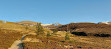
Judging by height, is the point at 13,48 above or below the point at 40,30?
below

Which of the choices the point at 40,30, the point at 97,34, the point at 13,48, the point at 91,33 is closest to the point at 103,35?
the point at 97,34

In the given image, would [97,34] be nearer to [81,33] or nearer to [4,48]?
[81,33]

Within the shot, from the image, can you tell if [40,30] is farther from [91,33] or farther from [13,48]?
[91,33]

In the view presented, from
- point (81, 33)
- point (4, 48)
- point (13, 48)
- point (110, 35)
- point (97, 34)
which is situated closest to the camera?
point (4, 48)

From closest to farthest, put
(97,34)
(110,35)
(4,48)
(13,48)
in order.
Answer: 1. (4,48)
2. (13,48)
3. (110,35)
4. (97,34)

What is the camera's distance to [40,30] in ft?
189

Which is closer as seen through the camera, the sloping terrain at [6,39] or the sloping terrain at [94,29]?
the sloping terrain at [6,39]

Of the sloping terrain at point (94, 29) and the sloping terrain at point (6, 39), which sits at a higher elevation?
the sloping terrain at point (94, 29)

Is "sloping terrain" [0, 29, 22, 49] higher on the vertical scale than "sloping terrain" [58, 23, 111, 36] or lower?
lower

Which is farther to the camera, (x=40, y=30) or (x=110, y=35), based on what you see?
(x=110, y=35)

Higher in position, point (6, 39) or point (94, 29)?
point (94, 29)

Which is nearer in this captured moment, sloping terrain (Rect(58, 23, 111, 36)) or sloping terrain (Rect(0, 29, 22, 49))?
sloping terrain (Rect(0, 29, 22, 49))

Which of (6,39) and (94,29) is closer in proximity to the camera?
(6,39)

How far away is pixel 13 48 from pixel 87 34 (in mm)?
76837
